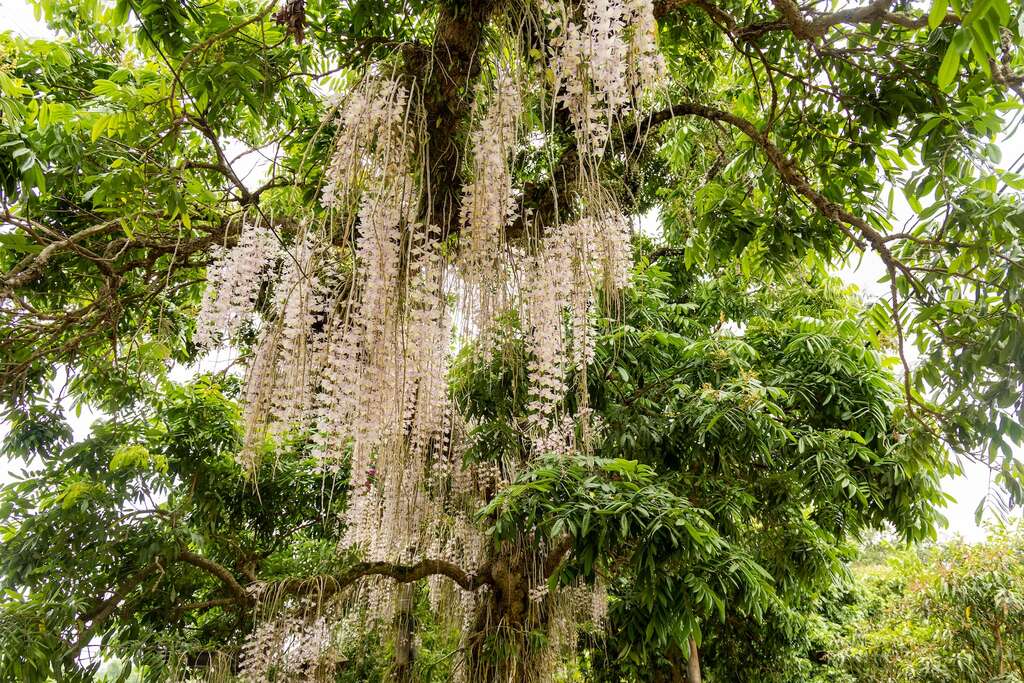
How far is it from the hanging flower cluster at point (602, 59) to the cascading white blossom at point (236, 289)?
0.88 metres

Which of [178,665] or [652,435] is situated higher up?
[652,435]

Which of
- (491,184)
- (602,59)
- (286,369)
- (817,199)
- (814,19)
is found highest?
(814,19)

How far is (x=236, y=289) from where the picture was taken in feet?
5.82

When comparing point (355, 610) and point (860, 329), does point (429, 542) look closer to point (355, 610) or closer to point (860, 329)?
point (355, 610)

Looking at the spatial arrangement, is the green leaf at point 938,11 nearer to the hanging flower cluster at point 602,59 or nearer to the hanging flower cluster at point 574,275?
the hanging flower cluster at point 602,59

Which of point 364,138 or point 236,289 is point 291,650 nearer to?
point 236,289

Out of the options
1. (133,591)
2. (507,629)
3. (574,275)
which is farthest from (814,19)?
(133,591)

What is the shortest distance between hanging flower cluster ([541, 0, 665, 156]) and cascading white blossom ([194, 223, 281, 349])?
88cm

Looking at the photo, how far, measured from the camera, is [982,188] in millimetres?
1846

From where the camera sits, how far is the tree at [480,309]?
1678 mm

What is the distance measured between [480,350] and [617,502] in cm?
69

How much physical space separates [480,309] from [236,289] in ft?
2.18

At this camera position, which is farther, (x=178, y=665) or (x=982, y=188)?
(x=178, y=665)

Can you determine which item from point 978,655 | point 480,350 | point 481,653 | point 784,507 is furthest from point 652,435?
point 978,655
